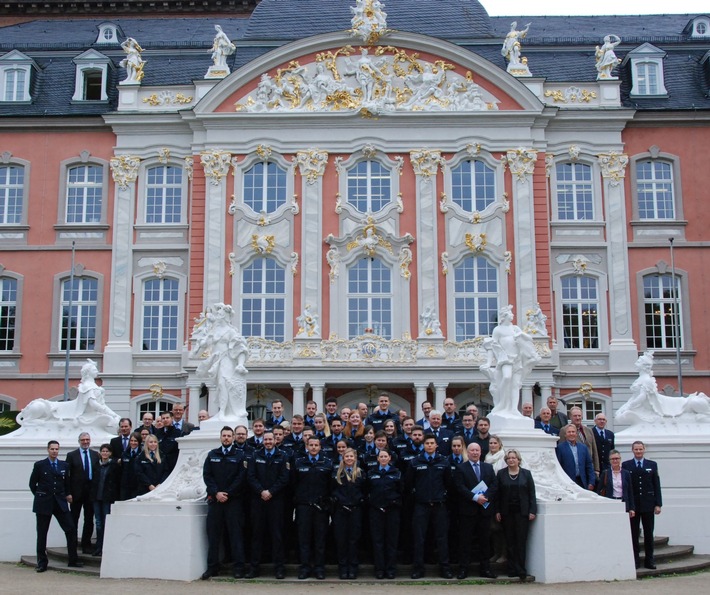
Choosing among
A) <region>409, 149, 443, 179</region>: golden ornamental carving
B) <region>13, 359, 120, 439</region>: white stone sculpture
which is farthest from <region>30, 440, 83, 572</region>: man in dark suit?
<region>409, 149, 443, 179</region>: golden ornamental carving

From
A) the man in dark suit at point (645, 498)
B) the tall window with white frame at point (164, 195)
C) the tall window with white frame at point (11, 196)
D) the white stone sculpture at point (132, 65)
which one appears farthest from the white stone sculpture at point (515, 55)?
the man in dark suit at point (645, 498)

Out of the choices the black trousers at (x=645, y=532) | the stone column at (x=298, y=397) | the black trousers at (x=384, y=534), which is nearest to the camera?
the black trousers at (x=384, y=534)

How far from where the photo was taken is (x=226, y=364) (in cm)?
1432

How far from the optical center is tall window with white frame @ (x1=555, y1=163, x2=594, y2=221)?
28.6 meters

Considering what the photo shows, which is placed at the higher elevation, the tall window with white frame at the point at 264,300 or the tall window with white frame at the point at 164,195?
the tall window with white frame at the point at 164,195

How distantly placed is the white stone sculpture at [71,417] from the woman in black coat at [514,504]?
6.75m

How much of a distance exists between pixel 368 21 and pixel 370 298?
25.3ft

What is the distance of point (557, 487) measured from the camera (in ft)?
41.3

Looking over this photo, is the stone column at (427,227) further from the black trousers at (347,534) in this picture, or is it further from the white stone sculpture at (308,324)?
the black trousers at (347,534)

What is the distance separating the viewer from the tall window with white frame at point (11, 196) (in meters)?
29.1

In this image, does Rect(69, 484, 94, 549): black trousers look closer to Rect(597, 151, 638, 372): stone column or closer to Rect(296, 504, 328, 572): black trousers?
Rect(296, 504, 328, 572): black trousers

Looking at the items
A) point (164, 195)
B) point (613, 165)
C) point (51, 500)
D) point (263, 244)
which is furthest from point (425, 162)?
point (51, 500)

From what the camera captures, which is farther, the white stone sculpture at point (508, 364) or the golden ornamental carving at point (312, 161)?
the golden ornamental carving at point (312, 161)

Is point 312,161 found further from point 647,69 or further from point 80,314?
point 647,69
